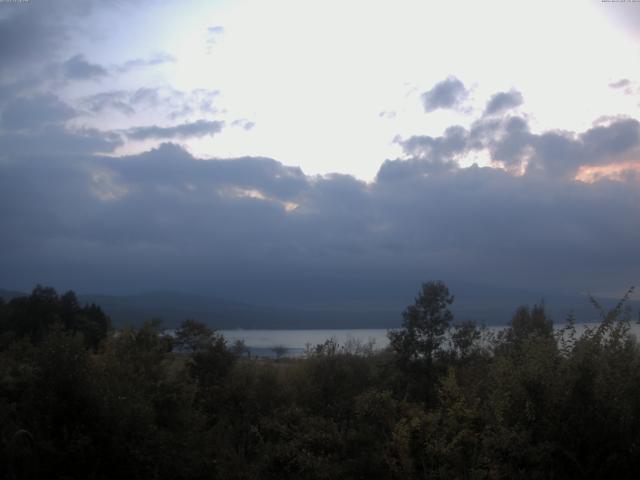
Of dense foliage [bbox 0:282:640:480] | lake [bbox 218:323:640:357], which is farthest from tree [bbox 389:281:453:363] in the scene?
dense foliage [bbox 0:282:640:480]

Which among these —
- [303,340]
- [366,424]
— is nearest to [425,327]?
[366,424]

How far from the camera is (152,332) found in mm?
27531

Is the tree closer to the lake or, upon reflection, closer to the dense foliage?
the lake

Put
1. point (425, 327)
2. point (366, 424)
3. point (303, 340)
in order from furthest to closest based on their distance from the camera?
point (303, 340), point (425, 327), point (366, 424)

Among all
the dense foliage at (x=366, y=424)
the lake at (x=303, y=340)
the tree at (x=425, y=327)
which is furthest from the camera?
the lake at (x=303, y=340)

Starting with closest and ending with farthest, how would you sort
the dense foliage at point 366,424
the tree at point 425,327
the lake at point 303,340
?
1. the dense foliage at point 366,424
2. the tree at point 425,327
3. the lake at point 303,340

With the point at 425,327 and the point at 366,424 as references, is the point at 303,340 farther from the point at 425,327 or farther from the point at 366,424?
the point at 366,424

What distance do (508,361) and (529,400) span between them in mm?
1222

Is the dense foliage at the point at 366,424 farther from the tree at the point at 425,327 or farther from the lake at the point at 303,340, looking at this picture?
the tree at the point at 425,327

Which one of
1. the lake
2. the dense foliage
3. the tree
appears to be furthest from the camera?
the lake

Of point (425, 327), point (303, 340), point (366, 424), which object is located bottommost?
point (303, 340)

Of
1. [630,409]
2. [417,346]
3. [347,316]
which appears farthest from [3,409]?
[347,316]

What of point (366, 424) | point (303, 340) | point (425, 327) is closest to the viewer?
point (366, 424)

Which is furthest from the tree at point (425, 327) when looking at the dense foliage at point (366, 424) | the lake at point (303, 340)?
the dense foliage at point (366, 424)
